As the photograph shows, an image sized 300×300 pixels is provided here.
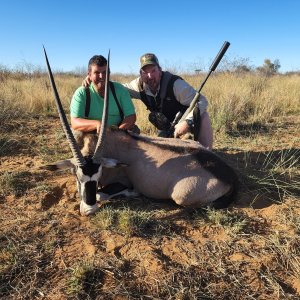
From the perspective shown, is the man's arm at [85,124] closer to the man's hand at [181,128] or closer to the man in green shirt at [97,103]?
the man in green shirt at [97,103]

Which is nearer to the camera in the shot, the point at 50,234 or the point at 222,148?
the point at 50,234

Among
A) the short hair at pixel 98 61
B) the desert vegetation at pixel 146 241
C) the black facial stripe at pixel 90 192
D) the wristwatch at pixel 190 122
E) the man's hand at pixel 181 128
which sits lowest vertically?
the desert vegetation at pixel 146 241

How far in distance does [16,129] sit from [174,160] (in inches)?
141

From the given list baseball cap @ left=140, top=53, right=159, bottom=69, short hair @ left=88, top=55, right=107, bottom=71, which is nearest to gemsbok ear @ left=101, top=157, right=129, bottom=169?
short hair @ left=88, top=55, right=107, bottom=71

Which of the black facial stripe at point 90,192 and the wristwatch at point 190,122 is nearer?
the black facial stripe at point 90,192

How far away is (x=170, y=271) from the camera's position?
248 centimetres

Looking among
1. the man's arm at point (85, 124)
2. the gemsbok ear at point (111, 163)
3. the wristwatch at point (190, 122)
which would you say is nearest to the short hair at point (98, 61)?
the man's arm at point (85, 124)

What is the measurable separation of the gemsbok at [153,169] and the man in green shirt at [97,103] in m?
0.38

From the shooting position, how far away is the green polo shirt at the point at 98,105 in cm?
406

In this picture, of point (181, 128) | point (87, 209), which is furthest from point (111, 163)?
point (181, 128)

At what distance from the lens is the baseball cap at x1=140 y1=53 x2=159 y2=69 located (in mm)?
4469

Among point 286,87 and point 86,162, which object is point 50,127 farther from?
point 286,87

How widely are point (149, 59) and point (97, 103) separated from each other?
922 mm

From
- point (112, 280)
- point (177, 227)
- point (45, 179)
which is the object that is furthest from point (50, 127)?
point (112, 280)
